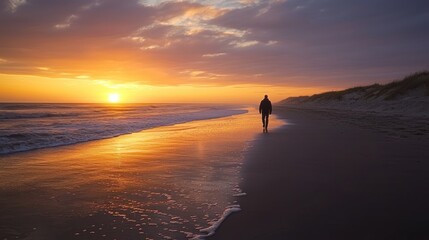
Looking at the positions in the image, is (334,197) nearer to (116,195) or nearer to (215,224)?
(215,224)

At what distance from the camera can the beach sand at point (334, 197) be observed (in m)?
3.84


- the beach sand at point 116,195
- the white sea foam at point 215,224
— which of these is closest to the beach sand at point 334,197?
the white sea foam at point 215,224

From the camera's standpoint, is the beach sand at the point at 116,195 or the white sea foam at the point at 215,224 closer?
the white sea foam at the point at 215,224

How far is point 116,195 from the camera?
5.52 m

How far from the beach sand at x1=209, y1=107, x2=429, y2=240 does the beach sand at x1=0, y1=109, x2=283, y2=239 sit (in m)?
0.52

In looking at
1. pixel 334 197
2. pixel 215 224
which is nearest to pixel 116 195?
pixel 215 224

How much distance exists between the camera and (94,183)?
641cm

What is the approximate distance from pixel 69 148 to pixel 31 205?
298 inches

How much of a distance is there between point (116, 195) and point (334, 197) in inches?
143

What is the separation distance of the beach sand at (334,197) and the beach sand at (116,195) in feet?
1.71

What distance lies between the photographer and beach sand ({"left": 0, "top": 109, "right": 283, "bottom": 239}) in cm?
404

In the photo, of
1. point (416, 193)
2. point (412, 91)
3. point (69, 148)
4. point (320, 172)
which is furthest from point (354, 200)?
point (412, 91)

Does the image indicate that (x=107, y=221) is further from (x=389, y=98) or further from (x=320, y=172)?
(x=389, y=98)

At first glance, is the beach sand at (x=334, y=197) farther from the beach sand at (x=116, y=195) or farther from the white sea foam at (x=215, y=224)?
the beach sand at (x=116, y=195)
